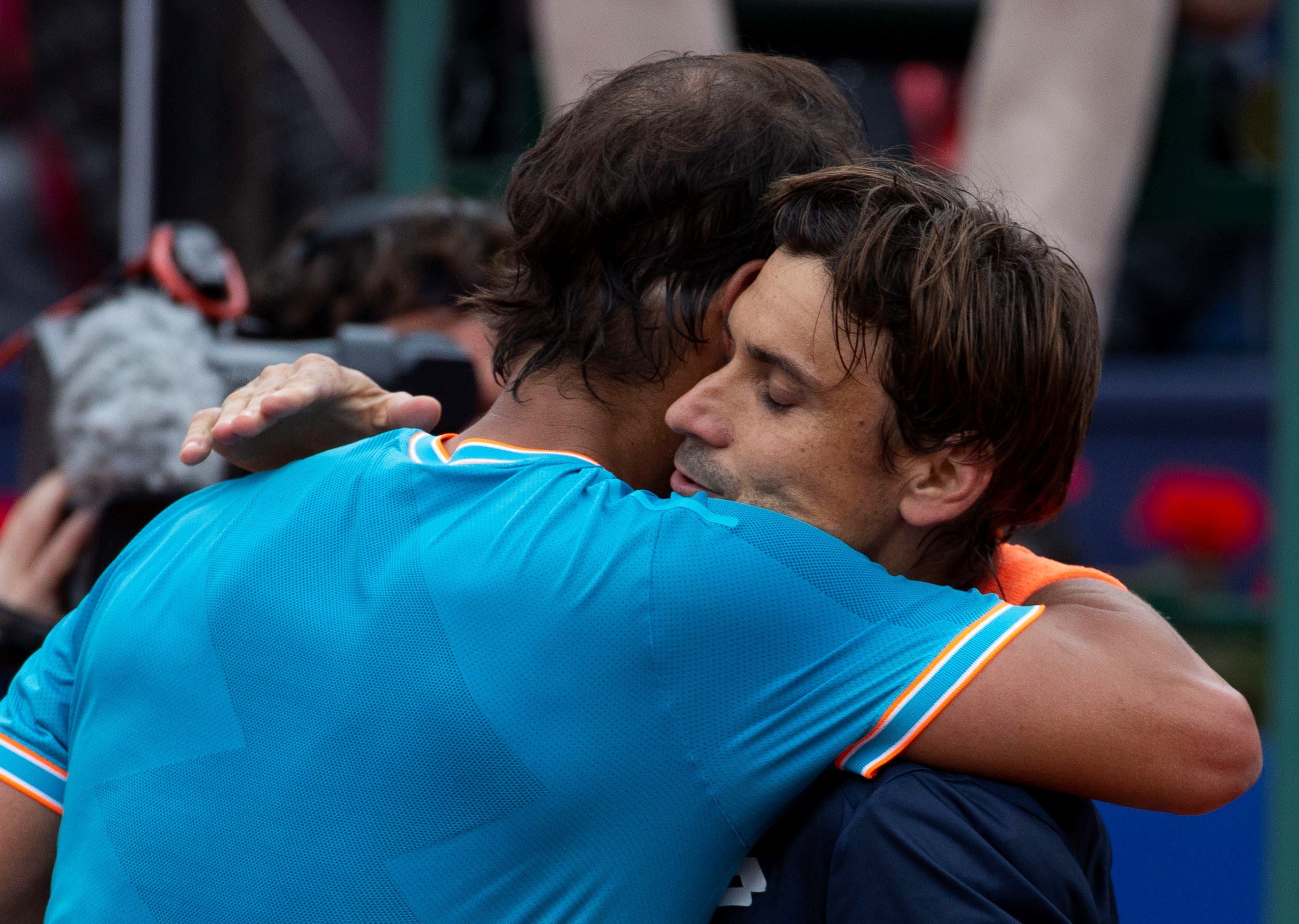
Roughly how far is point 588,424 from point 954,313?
1.08 ft

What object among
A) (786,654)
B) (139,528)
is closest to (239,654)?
(786,654)

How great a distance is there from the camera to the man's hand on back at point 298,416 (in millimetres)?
1274

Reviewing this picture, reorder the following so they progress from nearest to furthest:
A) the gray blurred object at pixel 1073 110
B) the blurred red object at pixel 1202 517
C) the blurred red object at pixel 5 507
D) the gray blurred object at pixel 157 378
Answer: the gray blurred object at pixel 157 378 → the blurred red object at pixel 5 507 → the gray blurred object at pixel 1073 110 → the blurred red object at pixel 1202 517

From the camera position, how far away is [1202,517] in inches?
137

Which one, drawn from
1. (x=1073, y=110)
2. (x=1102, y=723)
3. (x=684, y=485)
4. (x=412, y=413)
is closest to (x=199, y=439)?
(x=412, y=413)

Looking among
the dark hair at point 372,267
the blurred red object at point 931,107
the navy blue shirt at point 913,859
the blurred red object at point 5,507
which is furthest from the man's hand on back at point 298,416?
the blurred red object at point 931,107

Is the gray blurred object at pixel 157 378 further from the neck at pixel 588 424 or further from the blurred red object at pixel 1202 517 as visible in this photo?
the blurred red object at pixel 1202 517

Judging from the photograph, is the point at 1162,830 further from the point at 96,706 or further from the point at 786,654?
the point at 96,706

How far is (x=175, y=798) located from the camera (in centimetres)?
113

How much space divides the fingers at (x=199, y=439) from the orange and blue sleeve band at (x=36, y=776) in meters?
0.30

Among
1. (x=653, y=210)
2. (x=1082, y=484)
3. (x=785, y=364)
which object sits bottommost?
(x=1082, y=484)

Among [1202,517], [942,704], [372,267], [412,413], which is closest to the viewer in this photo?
[942,704]

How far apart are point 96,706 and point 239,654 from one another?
171 mm

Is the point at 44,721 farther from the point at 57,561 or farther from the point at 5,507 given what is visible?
the point at 5,507
